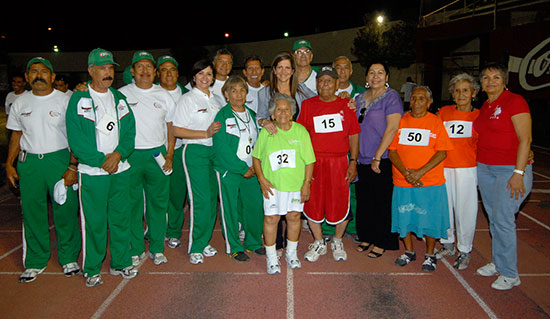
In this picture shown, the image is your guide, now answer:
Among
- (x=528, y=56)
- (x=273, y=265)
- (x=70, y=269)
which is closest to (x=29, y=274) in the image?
(x=70, y=269)

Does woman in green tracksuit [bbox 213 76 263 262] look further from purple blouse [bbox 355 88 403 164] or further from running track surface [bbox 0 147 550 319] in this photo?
purple blouse [bbox 355 88 403 164]

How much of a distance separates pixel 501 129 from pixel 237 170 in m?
2.64

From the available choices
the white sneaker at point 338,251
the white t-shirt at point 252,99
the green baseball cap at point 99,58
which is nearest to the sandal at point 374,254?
the white sneaker at point 338,251

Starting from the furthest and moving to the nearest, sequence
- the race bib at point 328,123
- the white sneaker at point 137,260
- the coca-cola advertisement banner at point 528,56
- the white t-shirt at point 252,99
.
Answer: the coca-cola advertisement banner at point 528,56, the white t-shirt at point 252,99, the white sneaker at point 137,260, the race bib at point 328,123

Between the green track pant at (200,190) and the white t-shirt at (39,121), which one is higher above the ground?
the white t-shirt at (39,121)

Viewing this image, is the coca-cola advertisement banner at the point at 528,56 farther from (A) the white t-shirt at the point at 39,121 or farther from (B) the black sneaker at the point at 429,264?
(A) the white t-shirt at the point at 39,121

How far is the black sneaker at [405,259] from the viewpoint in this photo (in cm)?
427

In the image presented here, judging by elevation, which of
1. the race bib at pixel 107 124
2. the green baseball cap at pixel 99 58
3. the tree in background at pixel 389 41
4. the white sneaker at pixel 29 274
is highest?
Result: the tree in background at pixel 389 41

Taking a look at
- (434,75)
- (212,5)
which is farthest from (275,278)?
(212,5)

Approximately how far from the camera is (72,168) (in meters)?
3.87

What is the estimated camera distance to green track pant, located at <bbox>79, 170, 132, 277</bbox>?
375cm

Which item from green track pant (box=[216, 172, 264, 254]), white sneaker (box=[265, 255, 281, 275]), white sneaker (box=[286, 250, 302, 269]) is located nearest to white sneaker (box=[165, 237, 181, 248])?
green track pant (box=[216, 172, 264, 254])

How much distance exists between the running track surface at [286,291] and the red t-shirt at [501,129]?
4.20 feet

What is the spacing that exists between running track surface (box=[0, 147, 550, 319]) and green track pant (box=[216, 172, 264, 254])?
279 mm
